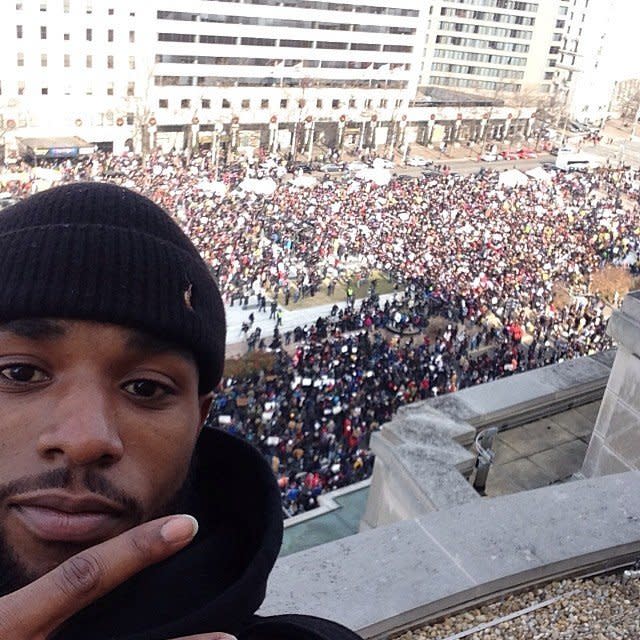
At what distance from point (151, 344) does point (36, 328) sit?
0.64 ft

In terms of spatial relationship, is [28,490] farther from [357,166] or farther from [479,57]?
[479,57]

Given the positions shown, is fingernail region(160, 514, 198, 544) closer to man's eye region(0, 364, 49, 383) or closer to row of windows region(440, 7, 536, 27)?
man's eye region(0, 364, 49, 383)

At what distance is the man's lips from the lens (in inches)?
42.6

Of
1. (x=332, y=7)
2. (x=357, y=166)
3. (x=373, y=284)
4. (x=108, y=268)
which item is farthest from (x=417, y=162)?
(x=108, y=268)

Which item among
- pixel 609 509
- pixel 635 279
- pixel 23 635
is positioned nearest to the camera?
pixel 23 635

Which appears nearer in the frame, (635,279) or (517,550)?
(517,550)

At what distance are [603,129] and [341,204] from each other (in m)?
51.7

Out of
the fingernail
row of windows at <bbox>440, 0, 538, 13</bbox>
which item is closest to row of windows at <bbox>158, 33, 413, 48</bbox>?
row of windows at <bbox>440, 0, 538, 13</bbox>

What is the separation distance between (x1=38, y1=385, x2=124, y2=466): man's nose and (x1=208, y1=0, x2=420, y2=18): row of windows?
163ft

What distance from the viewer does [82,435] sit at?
43.8 inches

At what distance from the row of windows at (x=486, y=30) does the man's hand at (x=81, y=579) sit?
6945cm

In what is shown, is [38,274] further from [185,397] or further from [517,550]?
[517,550]

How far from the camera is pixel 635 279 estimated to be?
28.1 meters

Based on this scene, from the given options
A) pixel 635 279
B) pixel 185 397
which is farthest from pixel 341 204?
pixel 185 397
